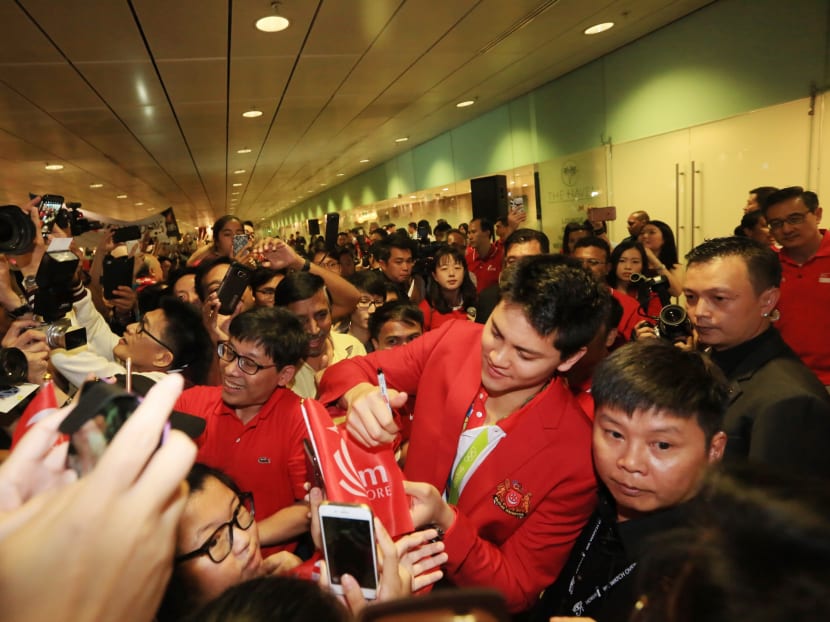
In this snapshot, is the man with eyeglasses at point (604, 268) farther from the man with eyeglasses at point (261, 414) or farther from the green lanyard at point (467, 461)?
the man with eyeglasses at point (261, 414)

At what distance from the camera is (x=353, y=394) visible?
1.45m

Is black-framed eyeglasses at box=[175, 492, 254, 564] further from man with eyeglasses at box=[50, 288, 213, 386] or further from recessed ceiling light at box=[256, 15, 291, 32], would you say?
recessed ceiling light at box=[256, 15, 291, 32]

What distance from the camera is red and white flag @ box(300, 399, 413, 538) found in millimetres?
960

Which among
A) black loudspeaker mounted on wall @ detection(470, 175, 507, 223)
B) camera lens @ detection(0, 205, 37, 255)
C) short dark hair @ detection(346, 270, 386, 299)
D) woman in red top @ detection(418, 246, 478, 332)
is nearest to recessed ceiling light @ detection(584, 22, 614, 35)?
black loudspeaker mounted on wall @ detection(470, 175, 507, 223)

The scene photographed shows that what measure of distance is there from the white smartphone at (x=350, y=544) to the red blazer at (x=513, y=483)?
0.36 m

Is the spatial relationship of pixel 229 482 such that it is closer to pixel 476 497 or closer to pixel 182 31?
pixel 476 497

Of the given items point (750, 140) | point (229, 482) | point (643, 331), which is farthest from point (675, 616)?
point (750, 140)

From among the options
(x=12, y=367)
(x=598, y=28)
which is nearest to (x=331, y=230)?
(x=12, y=367)

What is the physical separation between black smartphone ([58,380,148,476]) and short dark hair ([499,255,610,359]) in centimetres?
108

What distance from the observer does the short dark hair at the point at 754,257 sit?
1.69 metres

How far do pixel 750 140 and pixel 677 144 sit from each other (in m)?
0.73

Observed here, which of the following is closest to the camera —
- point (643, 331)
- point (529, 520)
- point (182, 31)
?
point (529, 520)

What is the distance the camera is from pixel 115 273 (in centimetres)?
375

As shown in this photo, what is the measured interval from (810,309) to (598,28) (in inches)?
120
